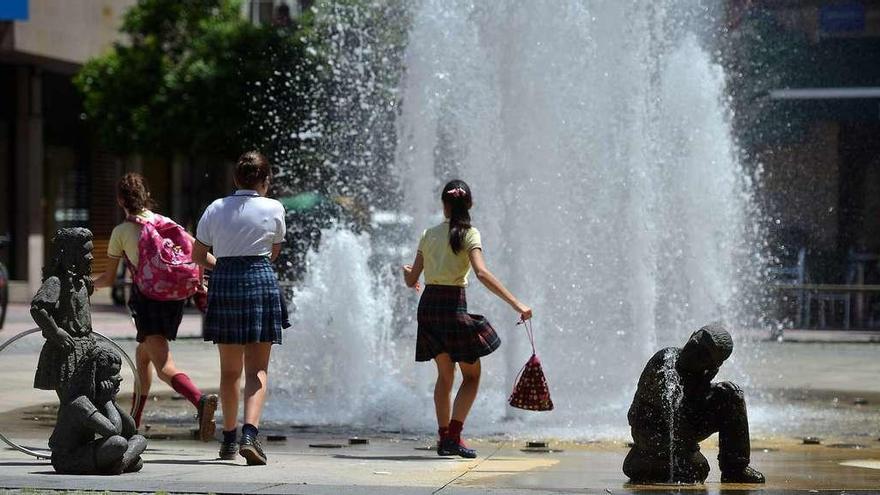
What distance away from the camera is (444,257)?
8875mm

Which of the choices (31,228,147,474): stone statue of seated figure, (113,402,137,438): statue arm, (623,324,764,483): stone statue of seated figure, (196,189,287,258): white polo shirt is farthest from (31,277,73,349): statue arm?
(623,324,764,483): stone statue of seated figure

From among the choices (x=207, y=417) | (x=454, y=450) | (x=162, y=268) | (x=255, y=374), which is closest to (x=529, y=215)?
(x=454, y=450)

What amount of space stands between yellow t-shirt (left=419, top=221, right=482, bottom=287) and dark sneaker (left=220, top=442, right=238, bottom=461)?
1467 millimetres

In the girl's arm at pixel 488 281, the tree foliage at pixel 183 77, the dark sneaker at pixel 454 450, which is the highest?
the tree foliage at pixel 183 77

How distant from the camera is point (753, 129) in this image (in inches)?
990

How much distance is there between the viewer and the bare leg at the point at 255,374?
321 inches

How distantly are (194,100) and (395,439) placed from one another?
19387 millimetres

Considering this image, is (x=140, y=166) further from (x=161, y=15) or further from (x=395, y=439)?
(x=395, y=439)

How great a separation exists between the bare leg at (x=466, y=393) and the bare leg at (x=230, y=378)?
122cm

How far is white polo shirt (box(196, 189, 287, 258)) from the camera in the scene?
26.7 ft

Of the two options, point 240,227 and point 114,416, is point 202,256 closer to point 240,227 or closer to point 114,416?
point 240,227

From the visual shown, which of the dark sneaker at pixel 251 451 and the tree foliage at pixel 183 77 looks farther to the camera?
the tree foliage at pixel 183 77

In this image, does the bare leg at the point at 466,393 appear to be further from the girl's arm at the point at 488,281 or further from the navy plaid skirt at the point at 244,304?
the navy plaid skirt at the point at 244,304

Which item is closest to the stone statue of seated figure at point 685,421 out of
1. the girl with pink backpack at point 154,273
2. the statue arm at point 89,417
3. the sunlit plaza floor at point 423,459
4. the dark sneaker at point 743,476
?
the dark sneaker at point 743,476
